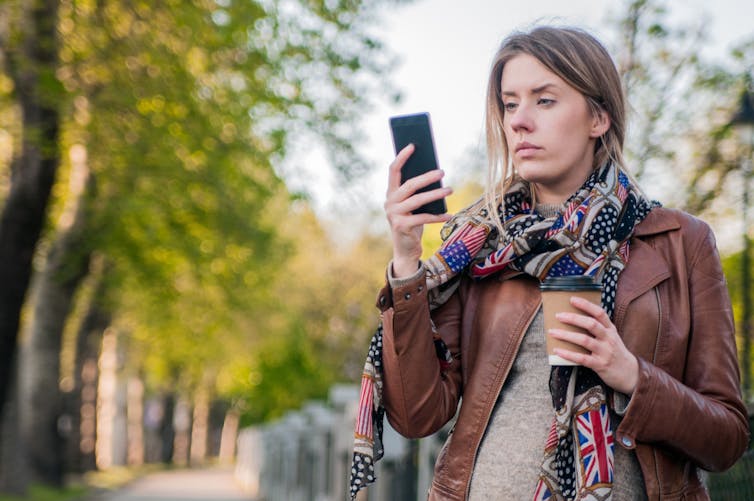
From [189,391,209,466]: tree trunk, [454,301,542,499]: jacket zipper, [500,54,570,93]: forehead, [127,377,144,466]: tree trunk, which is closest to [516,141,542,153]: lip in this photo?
[500,54,570,93]: forehead

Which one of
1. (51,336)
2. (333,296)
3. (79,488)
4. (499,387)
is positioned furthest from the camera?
(333,296)

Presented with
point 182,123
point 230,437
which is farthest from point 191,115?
point 230,437

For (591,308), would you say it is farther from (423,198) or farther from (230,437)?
(230,437)

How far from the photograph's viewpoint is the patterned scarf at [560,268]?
7.33ft

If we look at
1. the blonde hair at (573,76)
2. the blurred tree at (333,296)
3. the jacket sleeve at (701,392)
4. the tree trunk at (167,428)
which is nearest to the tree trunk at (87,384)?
the blurred tree at (333,296)

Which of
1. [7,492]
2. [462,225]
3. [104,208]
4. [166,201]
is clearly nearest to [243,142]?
[166,201]

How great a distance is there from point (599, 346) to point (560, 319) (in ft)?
0.31

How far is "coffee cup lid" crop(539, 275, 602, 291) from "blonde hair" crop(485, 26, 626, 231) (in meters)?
0.32

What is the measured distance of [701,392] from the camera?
2.29 metres

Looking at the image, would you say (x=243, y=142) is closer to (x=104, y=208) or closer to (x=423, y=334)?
(x=104, y=208)

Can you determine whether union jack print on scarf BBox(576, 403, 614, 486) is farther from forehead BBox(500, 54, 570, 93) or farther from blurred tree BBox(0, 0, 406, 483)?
blurred tree BBox(0, 0, 406, 483)

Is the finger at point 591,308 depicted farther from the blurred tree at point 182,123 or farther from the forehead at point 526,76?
the blurred tree at point 182,123

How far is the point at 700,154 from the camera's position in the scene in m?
13.1

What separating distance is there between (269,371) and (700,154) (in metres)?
Answer: 20.6
